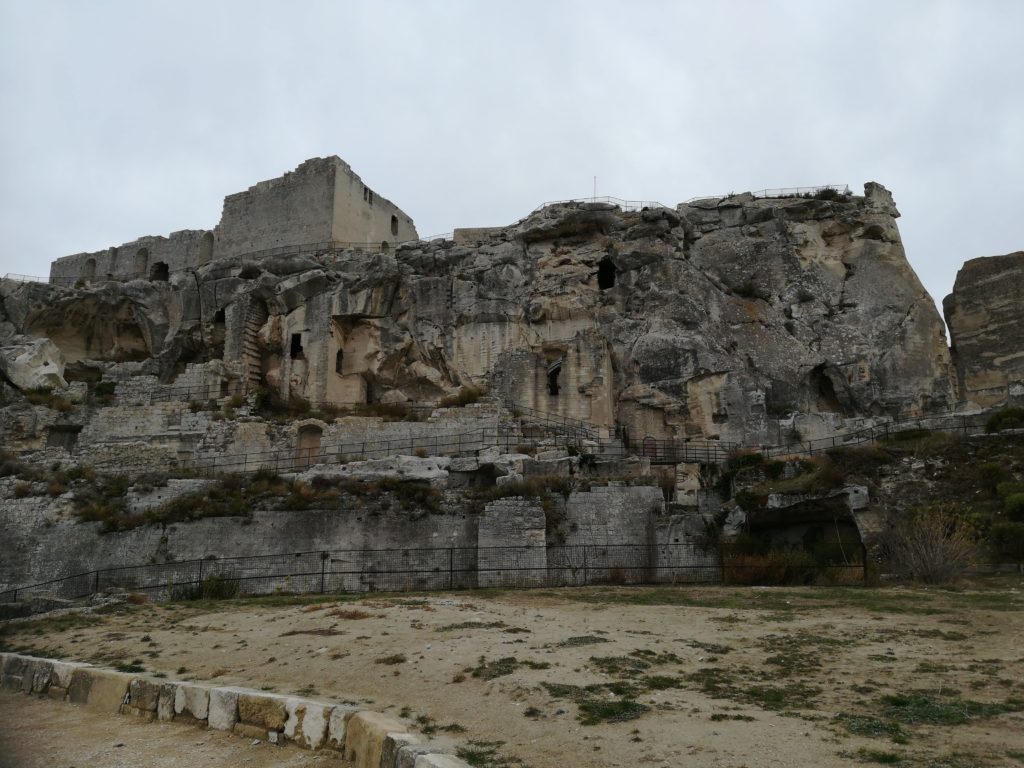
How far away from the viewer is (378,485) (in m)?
20.4

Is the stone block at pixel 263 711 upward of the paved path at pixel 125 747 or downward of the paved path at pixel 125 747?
upward

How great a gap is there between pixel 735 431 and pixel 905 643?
1921 centimetres

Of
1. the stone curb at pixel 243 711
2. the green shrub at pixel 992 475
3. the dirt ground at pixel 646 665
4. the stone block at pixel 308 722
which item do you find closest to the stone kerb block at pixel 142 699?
the stone curb at pixel 243 711

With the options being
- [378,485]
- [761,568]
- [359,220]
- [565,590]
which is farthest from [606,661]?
[359,220]

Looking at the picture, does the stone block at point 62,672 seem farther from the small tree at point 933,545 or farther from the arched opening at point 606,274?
the arched opening at point 606,274

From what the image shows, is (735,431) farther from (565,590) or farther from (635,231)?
(565,590)

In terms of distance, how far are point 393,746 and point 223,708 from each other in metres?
2.69

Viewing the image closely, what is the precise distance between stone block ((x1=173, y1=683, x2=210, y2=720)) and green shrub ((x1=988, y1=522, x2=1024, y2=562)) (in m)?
14.0

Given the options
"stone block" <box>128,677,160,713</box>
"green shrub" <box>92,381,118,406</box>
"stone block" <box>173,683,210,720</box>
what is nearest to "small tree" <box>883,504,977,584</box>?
"stone block" <box>173,683,210,720</box>

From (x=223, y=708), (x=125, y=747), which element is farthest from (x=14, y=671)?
(x=223, y=708)

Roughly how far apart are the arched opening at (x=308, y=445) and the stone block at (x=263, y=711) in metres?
18.3

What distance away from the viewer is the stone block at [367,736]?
5973 millimetres

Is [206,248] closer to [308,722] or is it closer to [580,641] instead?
[580,641]

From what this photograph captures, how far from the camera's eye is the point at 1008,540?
598 inches
